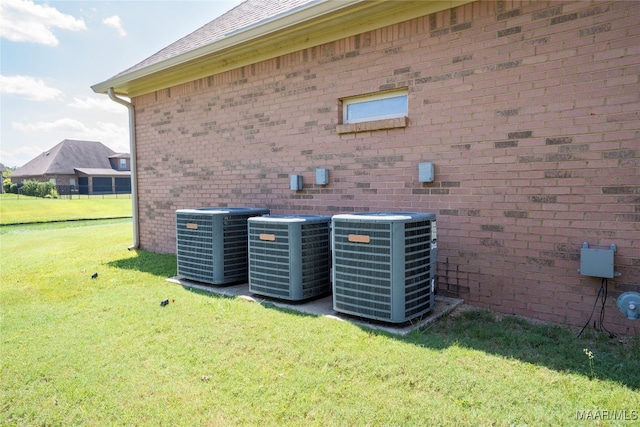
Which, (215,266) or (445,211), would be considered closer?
(445,211)

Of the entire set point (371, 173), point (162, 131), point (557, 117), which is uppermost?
point (162, 131)

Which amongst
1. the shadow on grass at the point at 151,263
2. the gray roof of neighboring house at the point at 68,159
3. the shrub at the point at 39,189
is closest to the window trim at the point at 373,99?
the shadow on grass at the point at 151,263

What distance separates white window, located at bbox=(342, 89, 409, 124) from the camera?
503cm

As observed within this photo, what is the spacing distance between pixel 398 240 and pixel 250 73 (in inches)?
165

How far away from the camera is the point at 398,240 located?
3.71 m

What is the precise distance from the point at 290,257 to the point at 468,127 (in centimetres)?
244

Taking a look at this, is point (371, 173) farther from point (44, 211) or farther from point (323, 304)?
point (44, 211)

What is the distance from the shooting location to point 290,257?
456cm

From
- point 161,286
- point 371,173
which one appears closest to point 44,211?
point 161,286

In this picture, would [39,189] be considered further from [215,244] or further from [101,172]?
[215,244]

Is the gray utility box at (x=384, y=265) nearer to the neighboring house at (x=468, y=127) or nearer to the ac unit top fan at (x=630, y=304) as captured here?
the neighboring house at (x=468, y=127)

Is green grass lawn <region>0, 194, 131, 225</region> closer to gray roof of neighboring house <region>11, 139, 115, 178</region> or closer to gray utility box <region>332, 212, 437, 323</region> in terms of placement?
gray utility box <region>332, 212, 437, 323</region>

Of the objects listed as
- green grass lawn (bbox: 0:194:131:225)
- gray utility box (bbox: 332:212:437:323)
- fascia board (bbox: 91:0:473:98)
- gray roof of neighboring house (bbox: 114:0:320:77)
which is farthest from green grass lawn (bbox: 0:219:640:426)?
green grass lawn (bbox: 0:194:131:225)

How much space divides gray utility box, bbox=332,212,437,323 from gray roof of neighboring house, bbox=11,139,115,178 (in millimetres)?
51149
